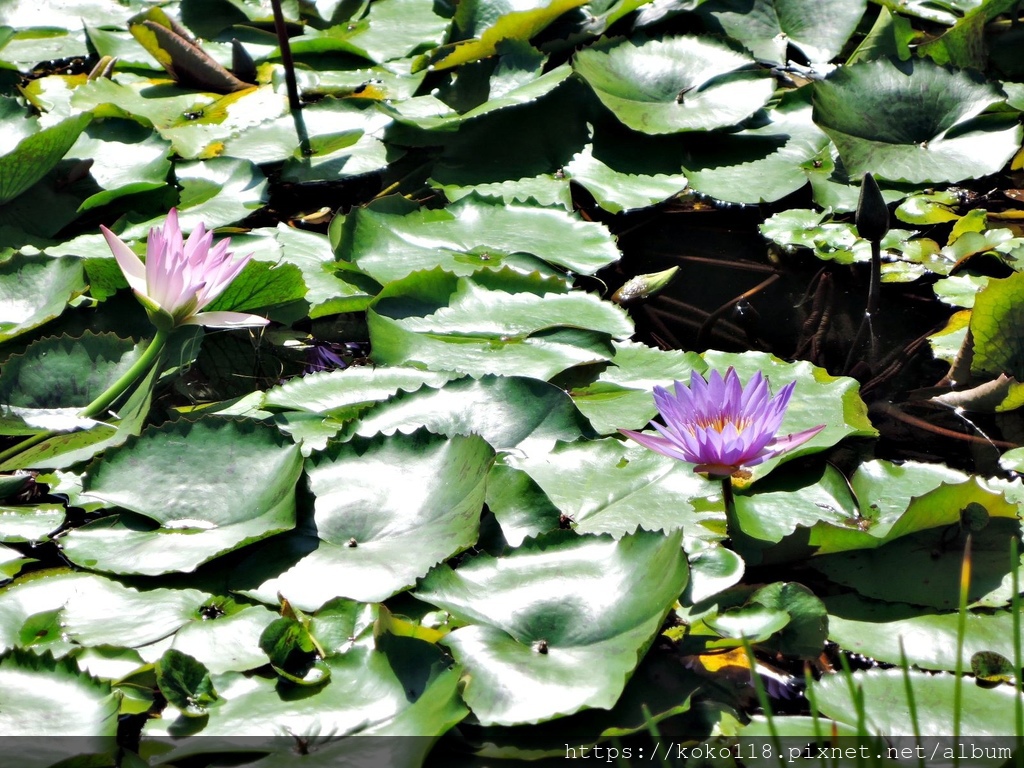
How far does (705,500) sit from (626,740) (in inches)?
18.2

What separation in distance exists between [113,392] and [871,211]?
5.23ft

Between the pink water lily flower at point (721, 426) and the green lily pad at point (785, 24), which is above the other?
the green lily pad at point (785, 24)

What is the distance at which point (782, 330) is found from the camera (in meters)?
2.17

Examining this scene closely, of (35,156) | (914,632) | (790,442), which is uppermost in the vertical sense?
(35,156)

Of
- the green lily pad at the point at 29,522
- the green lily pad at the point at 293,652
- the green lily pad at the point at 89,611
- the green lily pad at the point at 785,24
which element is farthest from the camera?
the green lily pad at the point at 785,24

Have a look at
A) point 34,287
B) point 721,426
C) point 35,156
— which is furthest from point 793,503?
point 35,156

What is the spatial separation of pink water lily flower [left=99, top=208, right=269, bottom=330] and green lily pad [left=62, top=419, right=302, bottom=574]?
0.23 metres

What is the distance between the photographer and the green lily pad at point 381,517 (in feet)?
4.72

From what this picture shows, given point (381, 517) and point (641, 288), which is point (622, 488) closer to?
point (381, 517)

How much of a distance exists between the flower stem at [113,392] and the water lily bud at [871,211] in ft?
4.80

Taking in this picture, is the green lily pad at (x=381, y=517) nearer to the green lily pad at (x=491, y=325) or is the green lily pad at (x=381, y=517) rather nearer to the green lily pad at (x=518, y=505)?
the green lily pad at (x=518, y=505)

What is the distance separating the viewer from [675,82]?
9.00 feet

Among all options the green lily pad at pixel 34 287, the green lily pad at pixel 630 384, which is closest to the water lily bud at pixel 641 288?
the green lily pad at pixel 630 384

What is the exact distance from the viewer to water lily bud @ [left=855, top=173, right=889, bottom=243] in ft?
6.71
